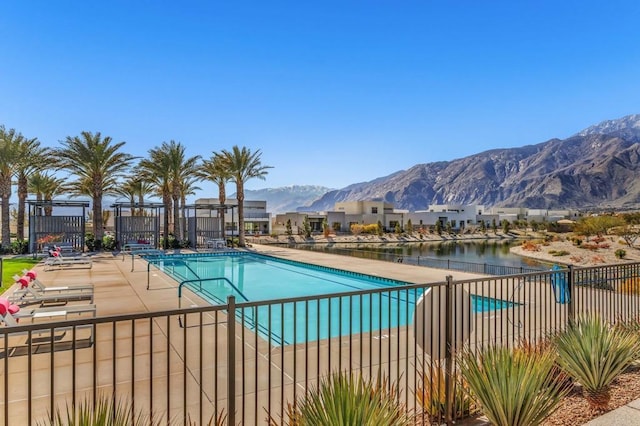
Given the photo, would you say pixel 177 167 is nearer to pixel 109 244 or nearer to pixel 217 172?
pixel 217 172

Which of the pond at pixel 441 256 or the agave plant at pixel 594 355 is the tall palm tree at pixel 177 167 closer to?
the pond at pixel 441 256

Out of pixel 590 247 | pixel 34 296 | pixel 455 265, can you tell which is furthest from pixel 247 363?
pixel 590 247

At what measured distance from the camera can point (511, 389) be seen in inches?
111

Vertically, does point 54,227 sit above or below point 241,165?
below

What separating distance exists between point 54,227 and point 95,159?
428 centimetres

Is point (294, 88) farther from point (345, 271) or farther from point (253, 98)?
point (345, 271)

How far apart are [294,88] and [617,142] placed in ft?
701

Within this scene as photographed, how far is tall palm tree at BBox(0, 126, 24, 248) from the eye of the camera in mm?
20766

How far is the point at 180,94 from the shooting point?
1120 inches

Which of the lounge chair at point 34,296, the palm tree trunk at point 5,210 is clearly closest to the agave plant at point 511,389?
the lounge chair at point 34,296

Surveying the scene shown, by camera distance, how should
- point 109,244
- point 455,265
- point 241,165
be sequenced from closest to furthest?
1. point 109,244
2. point 455,265
3. point 241,165

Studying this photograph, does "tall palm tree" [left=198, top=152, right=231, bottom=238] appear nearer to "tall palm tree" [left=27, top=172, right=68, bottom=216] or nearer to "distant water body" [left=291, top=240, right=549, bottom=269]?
"distant water body" [left=291, top=240, right=549, bottom=269]

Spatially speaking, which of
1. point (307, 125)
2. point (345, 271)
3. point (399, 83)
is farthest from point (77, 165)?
point (307, 125)

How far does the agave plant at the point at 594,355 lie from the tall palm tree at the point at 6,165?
2502 centimetres
